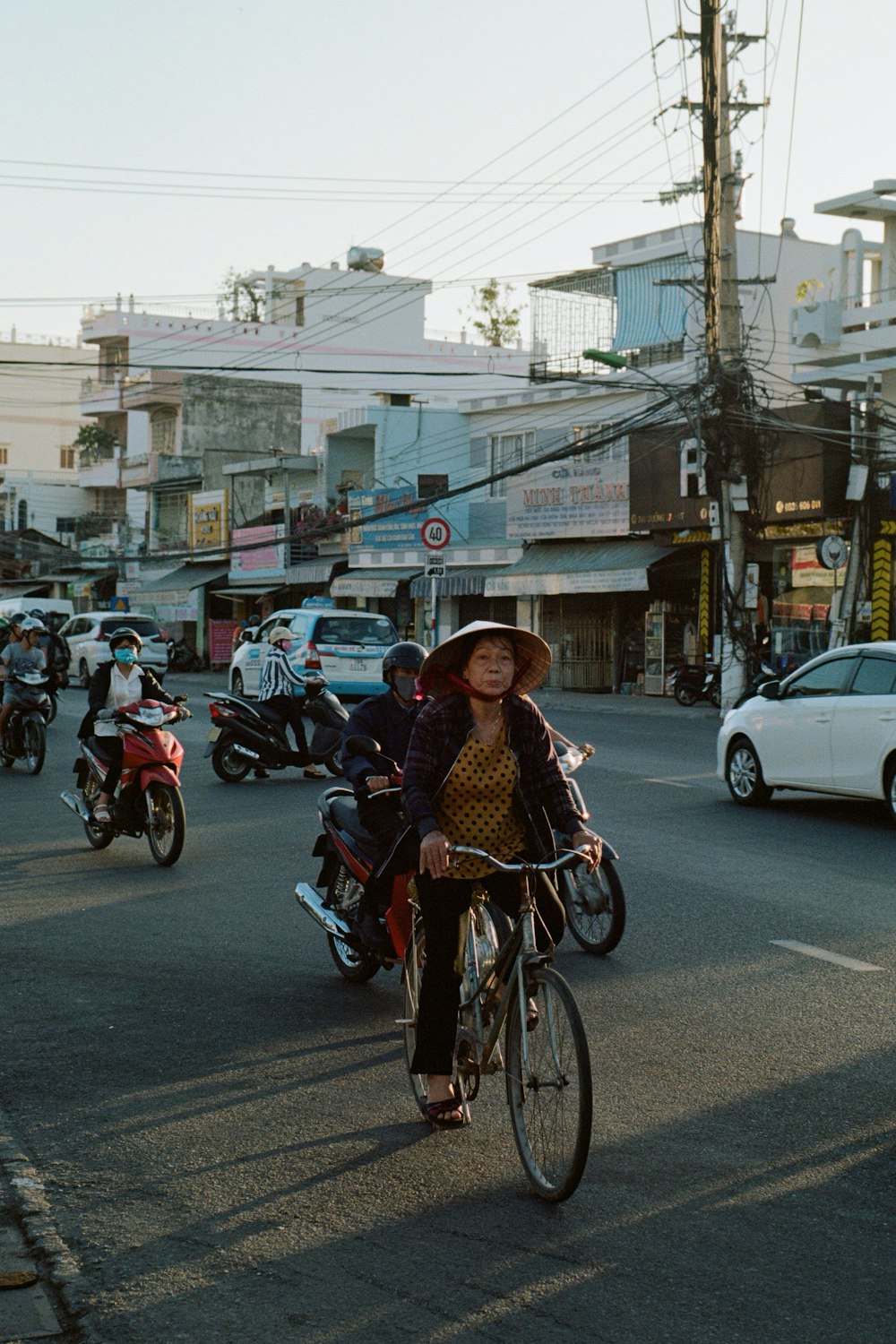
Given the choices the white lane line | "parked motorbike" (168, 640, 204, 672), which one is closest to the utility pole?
the white lane line

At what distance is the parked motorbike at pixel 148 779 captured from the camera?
11227 mm

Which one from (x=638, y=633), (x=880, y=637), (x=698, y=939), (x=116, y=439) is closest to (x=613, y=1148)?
(x=698, y=939)

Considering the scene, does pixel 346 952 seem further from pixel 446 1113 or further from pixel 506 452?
pixel 506 452

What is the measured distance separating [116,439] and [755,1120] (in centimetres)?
6967

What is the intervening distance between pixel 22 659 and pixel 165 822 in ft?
22.9

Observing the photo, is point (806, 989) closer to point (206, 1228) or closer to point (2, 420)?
point (206, 1228)

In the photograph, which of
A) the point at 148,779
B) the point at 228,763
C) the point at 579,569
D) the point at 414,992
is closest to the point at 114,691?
the point at 148,779

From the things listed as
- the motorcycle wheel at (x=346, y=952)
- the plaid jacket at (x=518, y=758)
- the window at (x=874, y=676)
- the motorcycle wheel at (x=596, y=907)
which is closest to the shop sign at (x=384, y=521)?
the window at (x=874, y=676)

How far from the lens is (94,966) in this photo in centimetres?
782

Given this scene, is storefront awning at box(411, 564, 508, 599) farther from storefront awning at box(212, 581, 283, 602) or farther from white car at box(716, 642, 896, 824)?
white car at box(716, 642, 896, 824)

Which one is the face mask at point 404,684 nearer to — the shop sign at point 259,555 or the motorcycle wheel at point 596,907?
the motorcycle wheel at point 596,907

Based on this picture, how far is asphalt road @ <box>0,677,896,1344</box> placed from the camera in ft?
12.5

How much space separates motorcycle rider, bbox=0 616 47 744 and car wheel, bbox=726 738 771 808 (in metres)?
7.77

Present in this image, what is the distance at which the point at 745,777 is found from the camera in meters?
14.6
